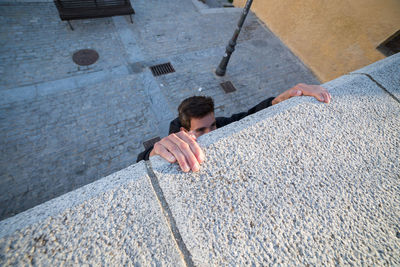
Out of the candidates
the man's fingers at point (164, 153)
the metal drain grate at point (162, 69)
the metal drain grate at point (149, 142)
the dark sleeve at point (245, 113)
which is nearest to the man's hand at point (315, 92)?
the dark sleeve at point (245, 113)

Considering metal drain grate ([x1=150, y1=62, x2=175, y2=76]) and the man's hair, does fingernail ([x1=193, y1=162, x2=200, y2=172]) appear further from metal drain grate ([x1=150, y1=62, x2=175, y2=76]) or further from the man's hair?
metal drain grate ([x1=150, y1=62, x2=175, y2=76])

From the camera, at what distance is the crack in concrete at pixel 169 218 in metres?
0.81

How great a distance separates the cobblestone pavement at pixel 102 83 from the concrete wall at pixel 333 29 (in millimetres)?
513

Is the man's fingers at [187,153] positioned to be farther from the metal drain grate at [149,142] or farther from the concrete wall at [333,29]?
the concrete wall at [333,29]

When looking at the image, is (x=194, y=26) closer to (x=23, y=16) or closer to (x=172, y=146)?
(x=23, y=16)

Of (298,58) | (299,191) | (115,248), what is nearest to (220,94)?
(298,58)

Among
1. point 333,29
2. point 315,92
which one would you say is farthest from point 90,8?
point 333,29

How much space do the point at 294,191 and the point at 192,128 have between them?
1495 millimetres

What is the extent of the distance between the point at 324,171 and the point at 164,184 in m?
1.02

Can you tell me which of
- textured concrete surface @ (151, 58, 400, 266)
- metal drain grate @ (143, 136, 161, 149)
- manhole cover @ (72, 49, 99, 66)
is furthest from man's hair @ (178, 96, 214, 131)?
manhole cover @ (72, 49, 99, 66)

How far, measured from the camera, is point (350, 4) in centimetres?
530

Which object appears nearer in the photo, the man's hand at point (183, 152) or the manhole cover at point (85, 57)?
the man's hand at point (183, 152)

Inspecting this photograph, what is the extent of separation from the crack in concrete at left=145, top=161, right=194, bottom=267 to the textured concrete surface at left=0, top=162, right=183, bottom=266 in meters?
0.02

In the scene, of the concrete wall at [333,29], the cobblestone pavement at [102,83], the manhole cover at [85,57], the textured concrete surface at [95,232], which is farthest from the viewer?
the manhole cover at [85,57]
